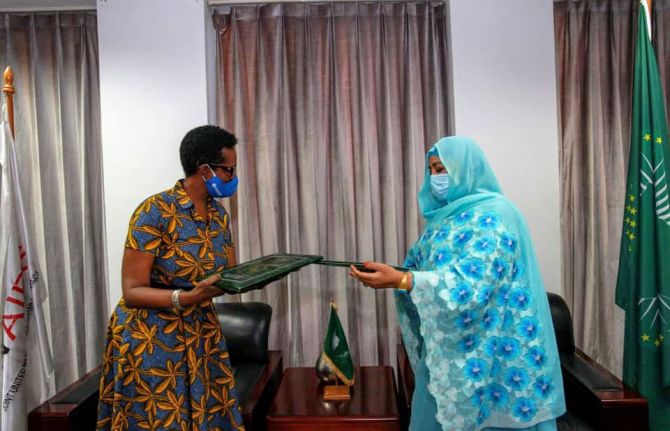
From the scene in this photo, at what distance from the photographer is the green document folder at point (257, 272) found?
142 cm

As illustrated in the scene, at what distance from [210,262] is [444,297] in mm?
740

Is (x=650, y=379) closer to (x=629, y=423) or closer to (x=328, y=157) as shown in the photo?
(x=629, y=423)

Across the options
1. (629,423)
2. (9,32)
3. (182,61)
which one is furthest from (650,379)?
(9,32)

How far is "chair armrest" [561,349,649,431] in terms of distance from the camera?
1873 millimetres

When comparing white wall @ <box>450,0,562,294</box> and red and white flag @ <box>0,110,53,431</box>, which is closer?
red and white flag @ <box>0,110,53,431</box>

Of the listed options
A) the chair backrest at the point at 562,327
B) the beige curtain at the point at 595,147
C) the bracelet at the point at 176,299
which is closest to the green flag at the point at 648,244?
the chair backrest at the point at 562,327

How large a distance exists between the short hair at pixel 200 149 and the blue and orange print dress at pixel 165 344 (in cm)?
8

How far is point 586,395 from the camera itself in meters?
2.02

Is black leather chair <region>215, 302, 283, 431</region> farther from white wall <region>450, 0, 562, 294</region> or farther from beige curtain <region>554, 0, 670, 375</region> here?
beige curtain <region>554, 0, 670, 375</region>

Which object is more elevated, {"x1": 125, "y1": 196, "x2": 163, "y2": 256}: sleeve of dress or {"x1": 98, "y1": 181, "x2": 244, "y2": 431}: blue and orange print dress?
{"x1": 125, "y1": 196, "x2": 163, "y2": 256}: sleeve of dress

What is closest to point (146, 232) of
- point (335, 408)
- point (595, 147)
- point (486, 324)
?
point (486, 324)

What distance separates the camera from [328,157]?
3.14m

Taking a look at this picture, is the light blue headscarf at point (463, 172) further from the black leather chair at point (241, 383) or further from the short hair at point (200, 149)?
the black leather chair at point (241, 383)

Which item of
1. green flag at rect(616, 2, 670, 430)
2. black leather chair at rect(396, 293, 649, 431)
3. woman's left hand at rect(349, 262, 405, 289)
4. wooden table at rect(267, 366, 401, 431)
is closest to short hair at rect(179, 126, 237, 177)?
woman's left hand at rect(349, 262, 405, 289)
